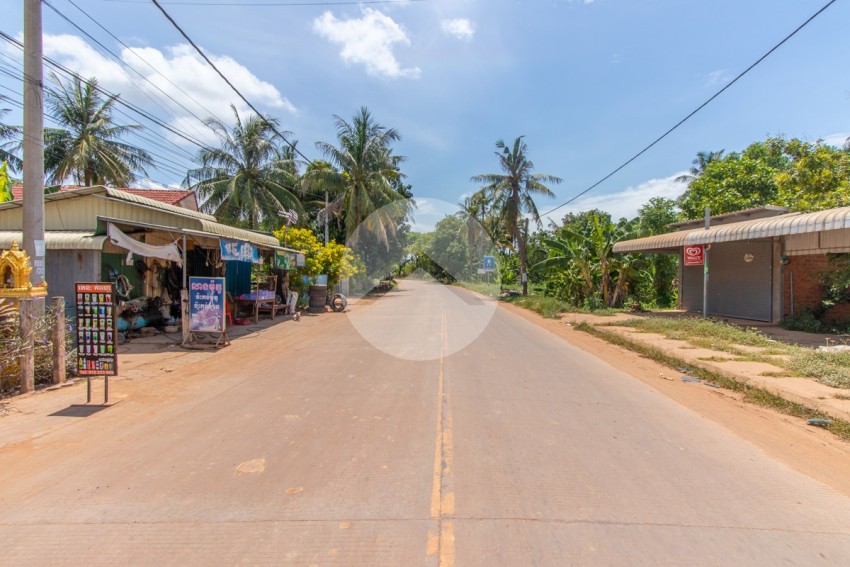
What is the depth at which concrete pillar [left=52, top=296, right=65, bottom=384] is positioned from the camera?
6665 millimetres

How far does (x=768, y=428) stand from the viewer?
534 cm

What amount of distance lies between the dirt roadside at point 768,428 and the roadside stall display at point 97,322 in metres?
7.88

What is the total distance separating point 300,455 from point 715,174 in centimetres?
3044

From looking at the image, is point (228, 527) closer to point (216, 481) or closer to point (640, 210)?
point (216, 481)

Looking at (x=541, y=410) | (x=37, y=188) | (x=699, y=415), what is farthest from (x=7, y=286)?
(x=699, y=415)

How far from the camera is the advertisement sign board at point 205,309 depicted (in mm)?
10328

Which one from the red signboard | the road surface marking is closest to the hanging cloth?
the road surface marking

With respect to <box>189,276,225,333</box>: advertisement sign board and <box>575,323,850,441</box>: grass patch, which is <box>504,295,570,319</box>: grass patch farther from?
<box>189,276,225,333</box>: advertisement sign board

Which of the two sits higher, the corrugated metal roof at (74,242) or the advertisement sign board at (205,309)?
the corrugated metal roof at (74,242)

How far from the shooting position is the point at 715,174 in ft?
88.2

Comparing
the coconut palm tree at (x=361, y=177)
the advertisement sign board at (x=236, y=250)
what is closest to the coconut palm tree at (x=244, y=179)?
the coconut palm tree at (x=361, y=177)

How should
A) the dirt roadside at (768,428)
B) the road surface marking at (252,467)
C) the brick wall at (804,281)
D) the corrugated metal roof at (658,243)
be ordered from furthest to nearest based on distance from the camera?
the corrugated metal roof at (658,243) → the brick wall at (804,281) → the dirt roadside at (768,428) → the road surface marking at (252,467)

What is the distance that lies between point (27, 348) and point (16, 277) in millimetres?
1127

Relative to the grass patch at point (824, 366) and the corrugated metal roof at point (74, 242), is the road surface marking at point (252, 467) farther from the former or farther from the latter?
the corrugated metal roof at point (74, 242)
